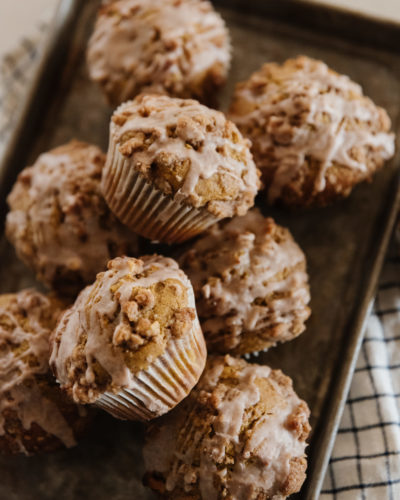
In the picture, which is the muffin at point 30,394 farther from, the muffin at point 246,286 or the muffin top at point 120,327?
the muffin at point 246,286

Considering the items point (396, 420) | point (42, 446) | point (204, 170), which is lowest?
point (396, 420)

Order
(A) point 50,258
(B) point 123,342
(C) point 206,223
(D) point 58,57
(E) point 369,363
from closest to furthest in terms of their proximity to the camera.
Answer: (B) point 123,342 < (C) point 206,223 < (A) point 50,258 < (E) point 369,363 < (D) point 58,57

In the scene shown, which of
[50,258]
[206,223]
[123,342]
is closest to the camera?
[123,342]

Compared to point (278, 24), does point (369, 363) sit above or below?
below

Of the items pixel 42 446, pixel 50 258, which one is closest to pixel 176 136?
pixel 50 258

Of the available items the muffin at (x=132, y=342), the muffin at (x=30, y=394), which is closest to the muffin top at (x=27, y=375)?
the muffin at (x=30, y=394)

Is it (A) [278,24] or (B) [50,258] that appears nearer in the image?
(B) [50,258]

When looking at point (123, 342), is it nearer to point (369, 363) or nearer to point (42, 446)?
point (42, 446)

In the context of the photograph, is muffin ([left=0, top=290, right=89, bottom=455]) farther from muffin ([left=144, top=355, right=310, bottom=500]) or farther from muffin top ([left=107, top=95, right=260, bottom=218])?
muffin top ([left=107, top=95, right=260, bottom=218])
